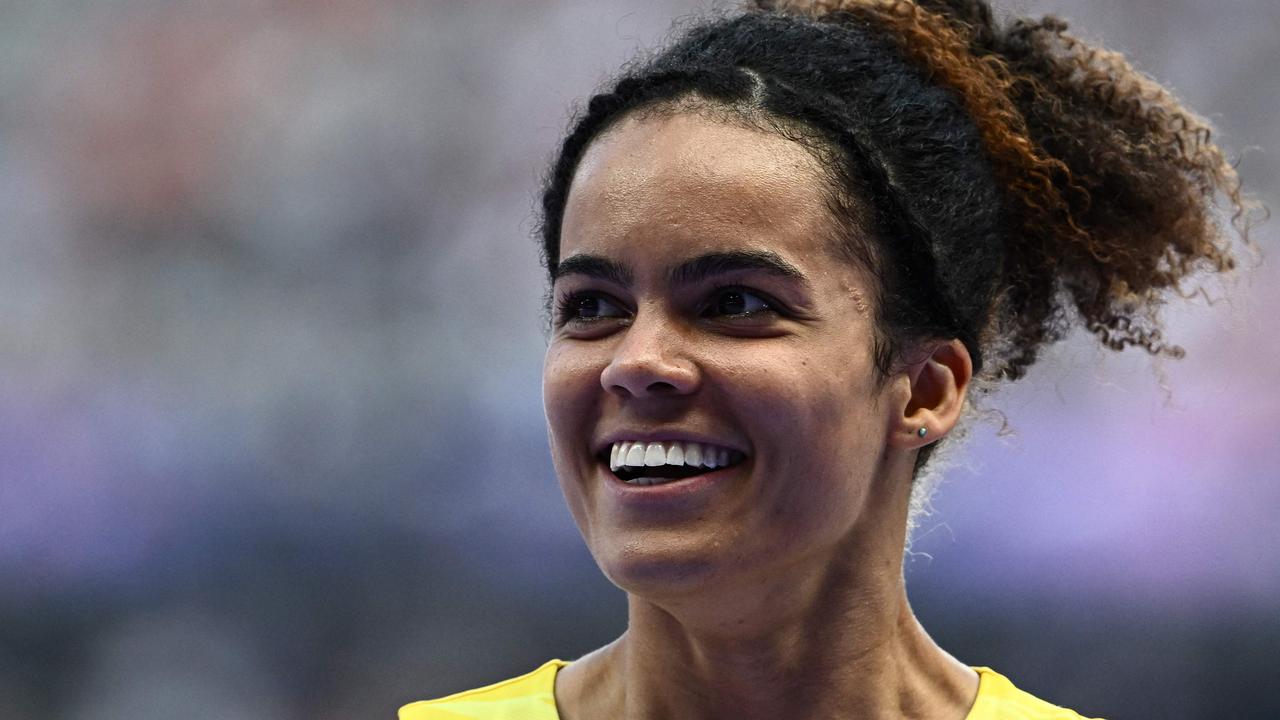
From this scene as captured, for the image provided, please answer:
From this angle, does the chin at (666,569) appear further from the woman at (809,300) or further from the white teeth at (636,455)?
the white teeth at (636,455)

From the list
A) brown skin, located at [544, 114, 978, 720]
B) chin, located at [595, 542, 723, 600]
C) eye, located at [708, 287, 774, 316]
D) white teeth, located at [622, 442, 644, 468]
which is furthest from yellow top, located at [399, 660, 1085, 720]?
eye, located at [708, 287, 774, 316]

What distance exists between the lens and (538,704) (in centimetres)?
298

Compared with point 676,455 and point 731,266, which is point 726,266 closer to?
point 731,266

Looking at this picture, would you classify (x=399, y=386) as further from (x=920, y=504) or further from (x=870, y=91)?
(x=870, y=91)

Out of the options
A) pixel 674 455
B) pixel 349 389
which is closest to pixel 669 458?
pixel 674 455

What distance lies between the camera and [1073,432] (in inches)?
180

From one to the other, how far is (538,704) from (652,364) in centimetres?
91

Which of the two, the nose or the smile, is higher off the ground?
the nose

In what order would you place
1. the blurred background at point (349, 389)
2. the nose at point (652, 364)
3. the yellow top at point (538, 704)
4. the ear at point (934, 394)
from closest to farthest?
the nose at point (652, 364) → the ear at point (934, 394) → the yellow top at point (538, 704) → the blurred background at point (349, 389)

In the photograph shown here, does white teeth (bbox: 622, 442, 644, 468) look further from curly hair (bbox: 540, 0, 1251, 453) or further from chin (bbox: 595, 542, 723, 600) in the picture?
curly hair (bbox: 540, 0, 1251, 453)

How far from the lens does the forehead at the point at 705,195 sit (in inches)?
96.7

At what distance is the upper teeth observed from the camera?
8.04ft

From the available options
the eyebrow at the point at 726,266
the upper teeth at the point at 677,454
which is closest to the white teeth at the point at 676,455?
the upper teeth at the point at 677,454

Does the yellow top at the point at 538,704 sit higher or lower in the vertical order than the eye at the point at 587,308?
lower
